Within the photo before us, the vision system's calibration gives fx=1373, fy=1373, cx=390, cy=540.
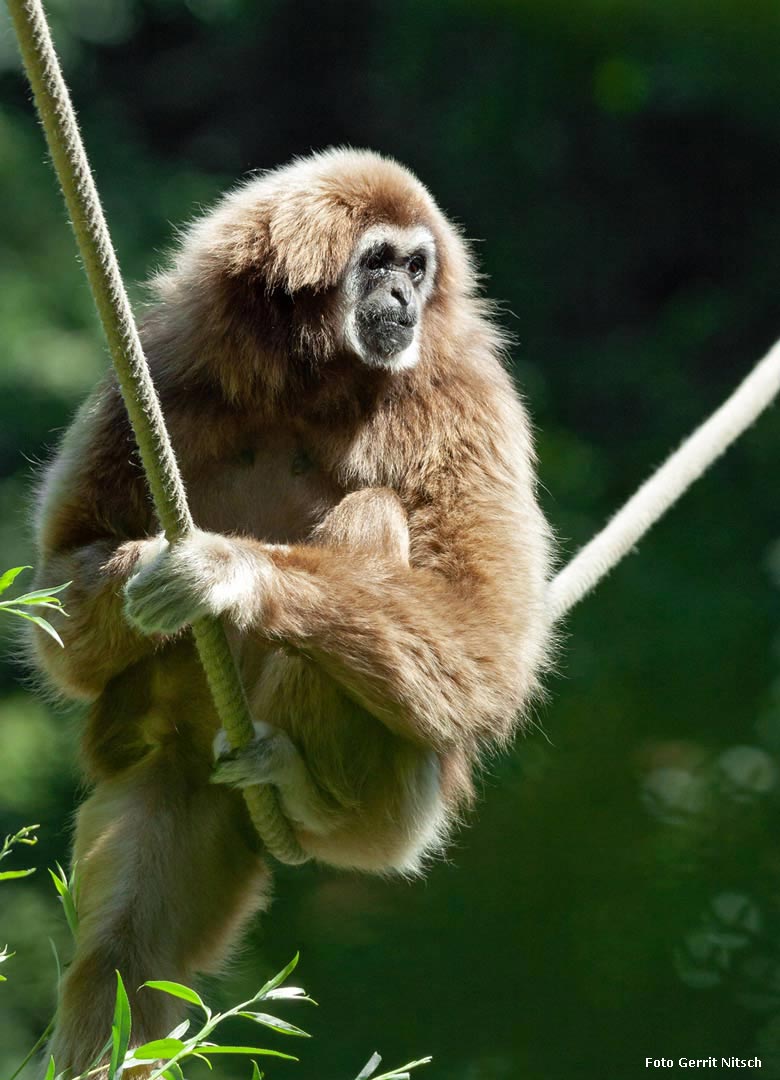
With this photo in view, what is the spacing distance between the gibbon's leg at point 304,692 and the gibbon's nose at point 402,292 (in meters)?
0.58

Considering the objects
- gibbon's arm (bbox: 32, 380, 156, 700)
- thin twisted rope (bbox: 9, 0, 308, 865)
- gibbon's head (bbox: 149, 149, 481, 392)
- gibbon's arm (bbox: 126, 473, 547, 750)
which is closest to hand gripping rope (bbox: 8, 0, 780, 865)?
thin twisted rope (bbox: 9, 0, 308, 865)

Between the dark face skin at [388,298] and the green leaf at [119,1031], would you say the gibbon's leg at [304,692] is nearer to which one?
the dark face skin at [388,298]

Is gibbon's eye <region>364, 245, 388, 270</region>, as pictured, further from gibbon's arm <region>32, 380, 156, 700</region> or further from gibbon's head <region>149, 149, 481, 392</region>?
gibbon's arm <region>32, 380, 156, 700</region>

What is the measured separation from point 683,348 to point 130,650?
19.6ft

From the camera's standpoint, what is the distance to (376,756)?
3.34 meters

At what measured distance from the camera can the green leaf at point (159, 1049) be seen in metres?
2.00

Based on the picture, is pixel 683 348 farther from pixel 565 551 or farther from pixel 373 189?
pixel 373 189

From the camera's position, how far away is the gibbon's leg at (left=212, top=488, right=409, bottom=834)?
3.18 m

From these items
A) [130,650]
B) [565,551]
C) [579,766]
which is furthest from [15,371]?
[130,650]

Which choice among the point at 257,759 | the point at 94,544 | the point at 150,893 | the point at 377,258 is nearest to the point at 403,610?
the point at 257,759

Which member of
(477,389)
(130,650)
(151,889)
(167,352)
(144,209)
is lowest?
(144,209)

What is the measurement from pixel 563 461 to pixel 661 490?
381 cm

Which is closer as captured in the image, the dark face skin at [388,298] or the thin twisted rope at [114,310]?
the thin twisted rope at [114,310]

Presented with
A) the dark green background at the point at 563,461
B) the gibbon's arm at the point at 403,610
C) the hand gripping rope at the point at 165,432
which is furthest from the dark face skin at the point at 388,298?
the dark green background at the point at 563,461
